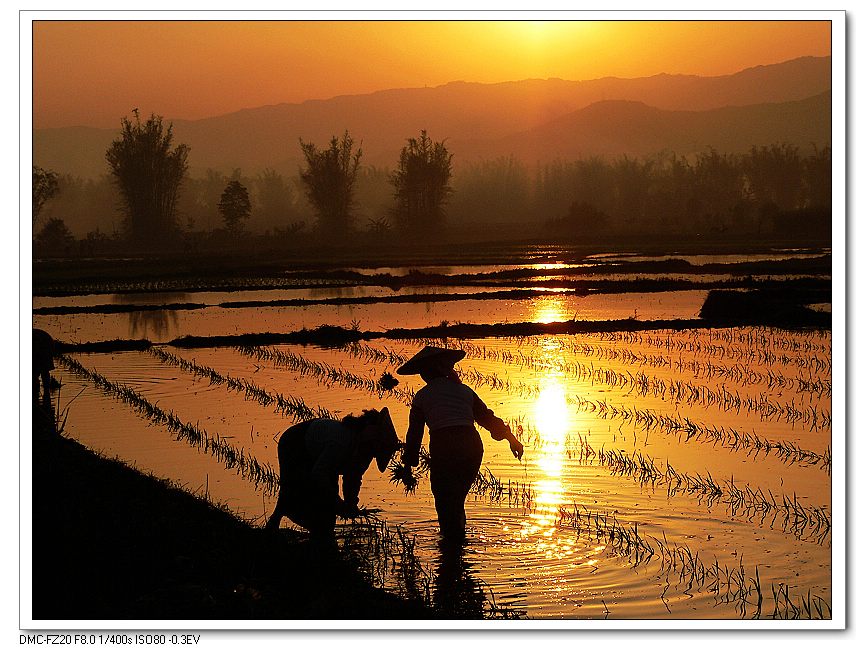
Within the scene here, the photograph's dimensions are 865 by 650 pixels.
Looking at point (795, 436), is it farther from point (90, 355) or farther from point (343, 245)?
point (343, 245)

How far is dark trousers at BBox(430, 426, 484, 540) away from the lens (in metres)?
5.96

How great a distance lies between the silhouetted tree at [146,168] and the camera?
1278 inches

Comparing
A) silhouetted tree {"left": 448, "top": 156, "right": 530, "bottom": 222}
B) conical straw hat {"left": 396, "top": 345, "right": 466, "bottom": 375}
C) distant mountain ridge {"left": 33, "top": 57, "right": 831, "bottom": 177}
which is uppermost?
silhouetted tree {"left": 448, "top": 156, "right": 530, "bottom": 222}

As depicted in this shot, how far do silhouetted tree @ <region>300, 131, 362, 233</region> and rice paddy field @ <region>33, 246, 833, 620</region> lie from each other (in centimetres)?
1405

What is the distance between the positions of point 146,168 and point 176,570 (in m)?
29.1

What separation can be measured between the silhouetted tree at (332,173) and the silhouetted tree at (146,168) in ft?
12.6

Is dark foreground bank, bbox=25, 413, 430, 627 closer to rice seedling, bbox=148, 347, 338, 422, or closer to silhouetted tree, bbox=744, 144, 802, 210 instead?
rice seedling, bbox=148, 347, 338, 422

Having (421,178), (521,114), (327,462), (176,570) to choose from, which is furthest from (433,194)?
(176,570)

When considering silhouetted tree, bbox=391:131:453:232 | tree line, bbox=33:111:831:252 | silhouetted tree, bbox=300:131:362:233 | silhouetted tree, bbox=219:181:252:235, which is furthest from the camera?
silhouetted tree, bbox=219:181:252:235

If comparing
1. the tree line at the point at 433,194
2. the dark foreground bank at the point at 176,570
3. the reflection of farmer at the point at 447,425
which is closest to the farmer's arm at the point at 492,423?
the reflection of farmer at the point at 447,425

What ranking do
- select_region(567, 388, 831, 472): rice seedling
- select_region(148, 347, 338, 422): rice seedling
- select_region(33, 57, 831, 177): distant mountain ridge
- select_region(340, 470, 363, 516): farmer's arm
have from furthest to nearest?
select_region(148, 347, 338, 422): rice seedling < select_region(567, 388, 831, 472): rice seedling < select_region(33, 57, 831, 177): distant mountain ridge < select_region(340, 470, 363, 516): farmer's arm

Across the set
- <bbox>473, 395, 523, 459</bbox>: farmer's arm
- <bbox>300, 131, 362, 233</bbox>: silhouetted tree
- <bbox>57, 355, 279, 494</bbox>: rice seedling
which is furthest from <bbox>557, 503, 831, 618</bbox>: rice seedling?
<bbox>300, 131, 362, 233</bbox>: silhouetted tree

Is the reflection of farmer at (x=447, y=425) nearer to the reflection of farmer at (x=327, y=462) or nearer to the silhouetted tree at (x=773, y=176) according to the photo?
the reflection of farmer at (x=327, y=462)
